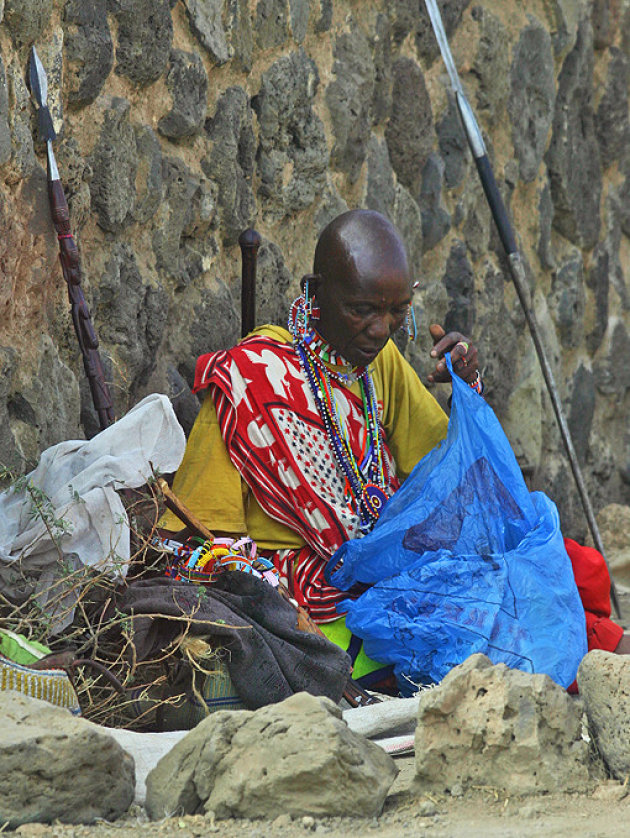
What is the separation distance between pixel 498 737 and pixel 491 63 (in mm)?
3561

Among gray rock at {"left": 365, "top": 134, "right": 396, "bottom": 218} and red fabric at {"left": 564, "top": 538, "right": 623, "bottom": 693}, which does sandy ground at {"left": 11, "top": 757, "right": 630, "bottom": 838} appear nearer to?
red fabric at {"left": 564, "top": 538, "right": 623, "bottom": 693}

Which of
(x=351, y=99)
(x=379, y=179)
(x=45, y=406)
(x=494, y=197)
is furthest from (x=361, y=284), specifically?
(x=494, y=197)

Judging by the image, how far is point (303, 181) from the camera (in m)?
3.72

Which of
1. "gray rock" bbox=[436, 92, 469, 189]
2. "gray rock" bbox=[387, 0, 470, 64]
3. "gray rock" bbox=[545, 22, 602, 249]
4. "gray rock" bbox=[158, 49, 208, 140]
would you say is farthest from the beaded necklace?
"gray rock" bbox=[545, 22, 602, 249]

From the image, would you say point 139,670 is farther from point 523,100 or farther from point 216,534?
point 523,100

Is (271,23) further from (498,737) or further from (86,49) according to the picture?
(498,737)

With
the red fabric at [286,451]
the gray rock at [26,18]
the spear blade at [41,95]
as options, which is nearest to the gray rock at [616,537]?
the red fabric at [286,451]

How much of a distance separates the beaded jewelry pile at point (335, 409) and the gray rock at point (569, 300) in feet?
8.13

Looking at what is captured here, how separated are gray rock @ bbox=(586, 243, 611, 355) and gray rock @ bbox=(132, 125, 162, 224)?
10.6 feet

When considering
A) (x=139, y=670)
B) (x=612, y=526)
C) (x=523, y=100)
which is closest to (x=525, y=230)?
(x=523, y=100)

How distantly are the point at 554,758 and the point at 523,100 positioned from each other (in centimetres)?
373

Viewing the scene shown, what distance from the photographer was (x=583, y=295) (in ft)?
18.9

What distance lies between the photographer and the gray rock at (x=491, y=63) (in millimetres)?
4805

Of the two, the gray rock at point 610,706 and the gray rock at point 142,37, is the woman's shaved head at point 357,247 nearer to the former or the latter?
the gray rock at point 142,37
